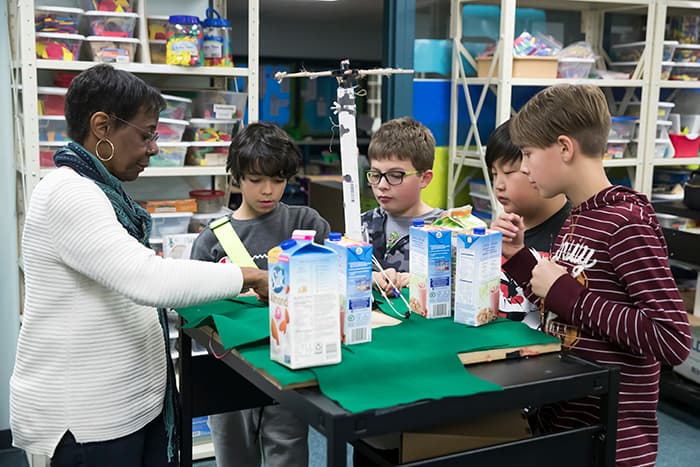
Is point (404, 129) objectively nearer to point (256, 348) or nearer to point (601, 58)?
point (256, 348)

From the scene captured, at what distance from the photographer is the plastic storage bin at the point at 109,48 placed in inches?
110

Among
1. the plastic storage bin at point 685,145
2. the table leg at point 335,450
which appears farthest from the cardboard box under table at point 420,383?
the plastic storage bin at point 685,145

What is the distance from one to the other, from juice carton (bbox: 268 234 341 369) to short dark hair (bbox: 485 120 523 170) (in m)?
0.92

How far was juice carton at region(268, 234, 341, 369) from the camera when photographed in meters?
1.21

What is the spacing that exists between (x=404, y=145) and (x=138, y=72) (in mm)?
1266

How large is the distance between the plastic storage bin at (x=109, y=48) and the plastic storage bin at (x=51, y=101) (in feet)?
0.58

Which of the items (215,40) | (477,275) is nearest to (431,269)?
(477,275)

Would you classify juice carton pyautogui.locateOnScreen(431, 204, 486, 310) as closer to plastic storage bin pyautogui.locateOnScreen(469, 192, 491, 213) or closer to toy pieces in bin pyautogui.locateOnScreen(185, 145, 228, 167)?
toy pieces in bin pyautogui.locateOnScreen(185, 145, 228, 167)

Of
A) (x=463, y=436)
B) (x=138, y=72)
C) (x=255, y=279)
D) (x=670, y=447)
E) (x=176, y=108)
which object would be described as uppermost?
(x=138, y=72)

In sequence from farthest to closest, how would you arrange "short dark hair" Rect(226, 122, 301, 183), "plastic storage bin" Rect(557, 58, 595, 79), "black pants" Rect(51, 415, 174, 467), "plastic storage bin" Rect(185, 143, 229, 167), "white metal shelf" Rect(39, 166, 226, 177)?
"plastic storage bin" Rect(557, 58, 595, 79), "plastic storage bin" Rect(185, 143, 229, 167), "white metal shelf" Rect(39, 166, 226, 177), "short dark hair" Rect(226, 122, 301, 183), "black pants" Rect(51, 415, 174, 467)

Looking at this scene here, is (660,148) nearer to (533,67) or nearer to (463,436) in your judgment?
(533,67)

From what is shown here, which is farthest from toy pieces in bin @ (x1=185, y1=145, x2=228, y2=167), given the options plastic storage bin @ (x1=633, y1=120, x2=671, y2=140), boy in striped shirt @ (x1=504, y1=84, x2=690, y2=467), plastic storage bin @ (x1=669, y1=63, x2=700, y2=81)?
plastic storage bin @ (x1=669, y1=63, x2=700, y2=81)

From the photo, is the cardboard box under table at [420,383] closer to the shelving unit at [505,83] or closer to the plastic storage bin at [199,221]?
the plastic storage bin at [199,221]

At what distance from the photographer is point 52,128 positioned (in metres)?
2.81
